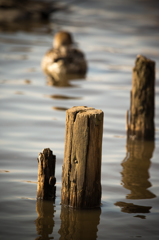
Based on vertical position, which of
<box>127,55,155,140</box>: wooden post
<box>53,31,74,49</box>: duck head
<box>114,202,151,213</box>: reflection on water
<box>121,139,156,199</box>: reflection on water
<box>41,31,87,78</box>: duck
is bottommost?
<box>114,202,151,213</box>: reflection on water

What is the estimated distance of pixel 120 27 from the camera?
20.2 meters

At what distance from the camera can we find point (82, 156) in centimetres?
434

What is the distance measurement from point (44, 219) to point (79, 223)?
Answer: 1.27ft

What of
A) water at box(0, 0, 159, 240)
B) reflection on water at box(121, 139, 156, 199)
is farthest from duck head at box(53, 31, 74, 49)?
reflection on water at box(121, 139, 156, 199)

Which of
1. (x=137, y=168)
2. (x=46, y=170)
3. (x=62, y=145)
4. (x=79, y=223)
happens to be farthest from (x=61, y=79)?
(x=79, y=223)

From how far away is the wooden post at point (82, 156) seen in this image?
14.1 feet

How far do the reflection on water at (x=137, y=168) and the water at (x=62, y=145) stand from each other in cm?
Answer: 1

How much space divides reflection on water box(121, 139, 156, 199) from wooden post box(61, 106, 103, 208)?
776 mm

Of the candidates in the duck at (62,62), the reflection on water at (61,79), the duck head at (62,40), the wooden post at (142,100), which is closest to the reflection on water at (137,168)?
the wooden post at (142,100)

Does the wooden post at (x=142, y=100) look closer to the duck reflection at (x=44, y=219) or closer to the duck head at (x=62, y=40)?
the duck reflection at (x=44, y=219)

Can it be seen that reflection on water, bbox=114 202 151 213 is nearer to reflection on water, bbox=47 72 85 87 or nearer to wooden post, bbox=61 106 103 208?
wooden post, bbox=61 106 103 208

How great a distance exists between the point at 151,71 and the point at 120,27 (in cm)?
1401

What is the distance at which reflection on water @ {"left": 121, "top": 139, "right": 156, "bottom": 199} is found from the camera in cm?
518

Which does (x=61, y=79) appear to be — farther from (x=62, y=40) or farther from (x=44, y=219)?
(x=44, y=219)
